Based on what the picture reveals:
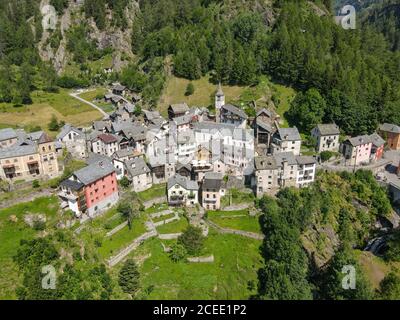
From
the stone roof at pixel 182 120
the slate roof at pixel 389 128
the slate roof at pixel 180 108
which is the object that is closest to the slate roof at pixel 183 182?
the stone roof at pixel 182 120

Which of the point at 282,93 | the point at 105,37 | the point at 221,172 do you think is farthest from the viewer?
the point at 105,37

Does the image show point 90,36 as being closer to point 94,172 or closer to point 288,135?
point 94,172

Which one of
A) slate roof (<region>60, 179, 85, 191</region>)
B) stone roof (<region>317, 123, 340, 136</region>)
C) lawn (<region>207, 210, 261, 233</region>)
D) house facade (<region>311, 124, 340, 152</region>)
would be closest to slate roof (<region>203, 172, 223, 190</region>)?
lawn (<region>207, 210, 261, 233</region>)

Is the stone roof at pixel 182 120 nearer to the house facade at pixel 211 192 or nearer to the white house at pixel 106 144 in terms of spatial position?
the white house at pixel 106 144

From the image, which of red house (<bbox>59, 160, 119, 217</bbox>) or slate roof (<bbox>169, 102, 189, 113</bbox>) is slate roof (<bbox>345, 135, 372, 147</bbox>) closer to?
slate roof (<bbox>169, 102, 189, 113</bbox>)

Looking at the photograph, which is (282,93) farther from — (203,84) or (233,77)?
(203,84)

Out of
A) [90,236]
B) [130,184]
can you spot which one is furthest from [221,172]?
[90,236]
